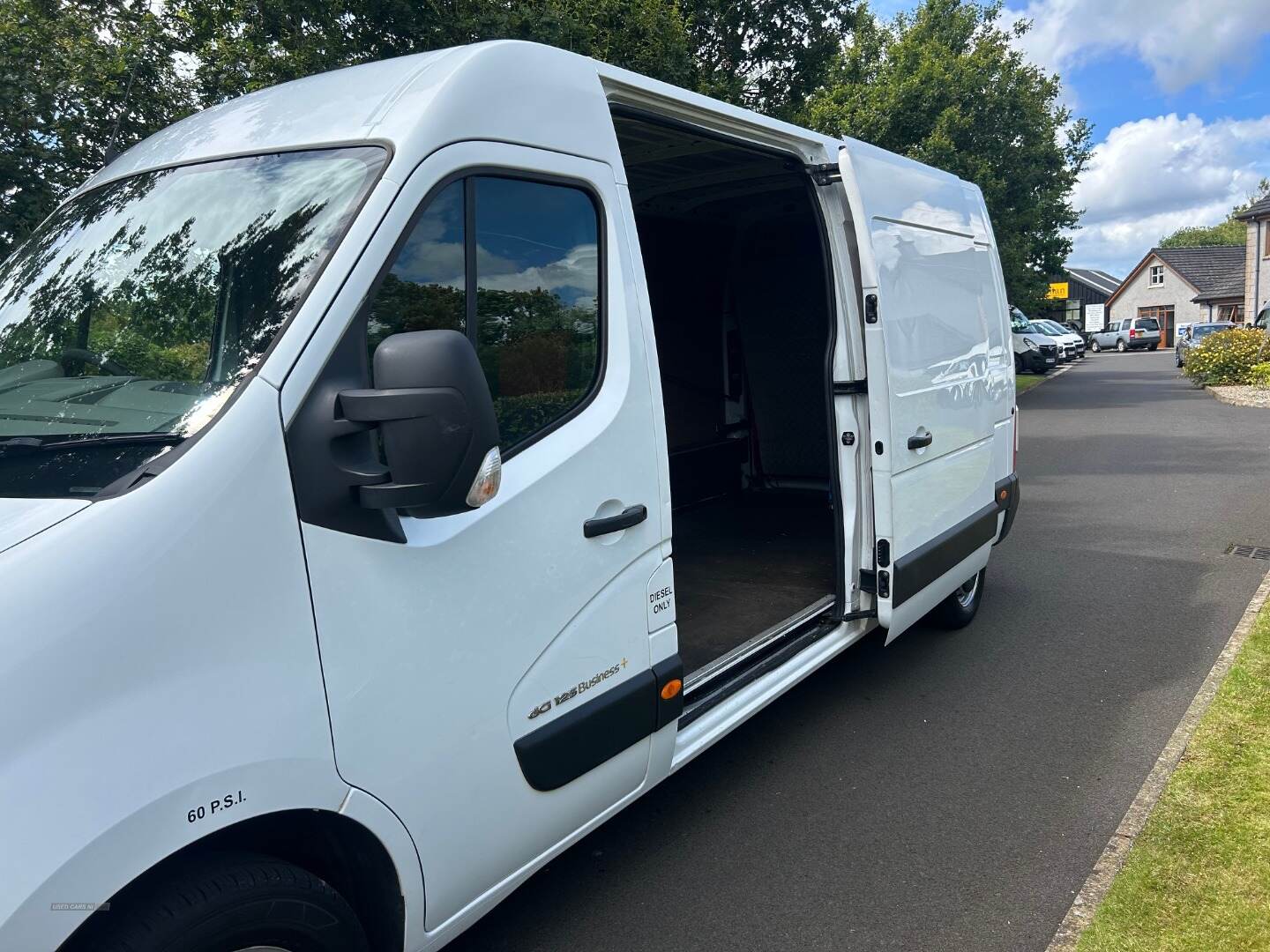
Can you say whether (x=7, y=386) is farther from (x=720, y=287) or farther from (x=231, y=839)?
(x=720, y=287)

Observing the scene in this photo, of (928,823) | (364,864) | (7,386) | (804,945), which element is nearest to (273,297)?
(7,386)

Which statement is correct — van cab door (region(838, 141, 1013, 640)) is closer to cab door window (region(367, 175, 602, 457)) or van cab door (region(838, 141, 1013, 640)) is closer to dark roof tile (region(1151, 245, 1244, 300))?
cab door window (region(367, 175, 602, 457))

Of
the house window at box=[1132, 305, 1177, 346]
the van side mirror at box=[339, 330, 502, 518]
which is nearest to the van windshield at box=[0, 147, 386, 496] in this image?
the van side mirror at box=[339, 330, 502, 518]

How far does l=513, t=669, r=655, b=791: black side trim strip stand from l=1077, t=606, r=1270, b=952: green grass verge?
1.51 metres

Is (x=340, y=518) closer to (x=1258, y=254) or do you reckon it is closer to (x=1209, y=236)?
(x=1258, y=254)

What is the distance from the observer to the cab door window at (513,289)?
228 centimetres

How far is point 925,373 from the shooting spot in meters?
4.52

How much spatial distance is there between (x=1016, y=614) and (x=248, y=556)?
18.0 feet

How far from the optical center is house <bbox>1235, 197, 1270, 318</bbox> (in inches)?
1602

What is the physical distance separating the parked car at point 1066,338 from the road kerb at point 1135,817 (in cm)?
3464

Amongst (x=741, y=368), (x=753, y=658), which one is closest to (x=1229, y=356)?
(x=741, y=368)

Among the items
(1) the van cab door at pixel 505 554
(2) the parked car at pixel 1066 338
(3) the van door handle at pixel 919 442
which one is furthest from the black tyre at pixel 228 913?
(2) the parked car at pixel 1066 338

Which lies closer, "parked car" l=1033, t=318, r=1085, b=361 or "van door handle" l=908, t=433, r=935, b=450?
"van door handle" l=908, t=433, r=935, b=450

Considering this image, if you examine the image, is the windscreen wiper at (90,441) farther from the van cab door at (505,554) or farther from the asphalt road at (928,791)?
the asphalt road at (928,791)
